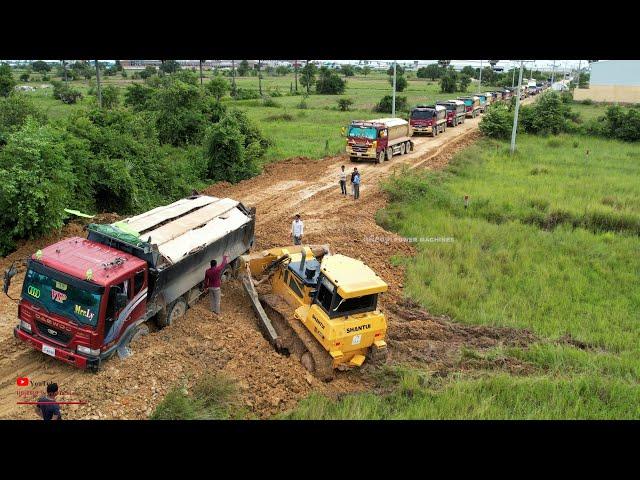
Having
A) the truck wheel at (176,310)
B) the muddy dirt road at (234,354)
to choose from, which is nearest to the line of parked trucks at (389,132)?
the muddy dirt road at (234,354)

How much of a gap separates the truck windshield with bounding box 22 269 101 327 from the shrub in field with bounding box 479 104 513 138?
1375 inches

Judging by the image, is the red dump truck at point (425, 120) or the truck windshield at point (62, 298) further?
the red dump truck at point (425, 120)

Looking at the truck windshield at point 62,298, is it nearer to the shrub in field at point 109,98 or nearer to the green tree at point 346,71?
the shrub in field at point 109,98

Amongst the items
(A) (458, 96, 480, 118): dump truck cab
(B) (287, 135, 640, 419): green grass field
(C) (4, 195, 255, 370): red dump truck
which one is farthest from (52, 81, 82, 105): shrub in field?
(C) (4, 195, 255, 370): red dump truck

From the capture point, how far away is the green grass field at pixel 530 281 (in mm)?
8883

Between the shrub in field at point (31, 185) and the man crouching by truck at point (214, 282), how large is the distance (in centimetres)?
543

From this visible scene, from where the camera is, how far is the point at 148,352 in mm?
9586

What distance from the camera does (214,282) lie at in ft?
37.5

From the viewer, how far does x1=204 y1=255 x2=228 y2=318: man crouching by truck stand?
1130cm

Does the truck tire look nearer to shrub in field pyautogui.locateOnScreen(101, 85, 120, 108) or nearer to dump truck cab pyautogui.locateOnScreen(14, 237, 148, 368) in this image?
dump truck cab pyautogui.locateOnScreen(14, 237, 148, 368)

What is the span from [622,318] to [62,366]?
41.1ft

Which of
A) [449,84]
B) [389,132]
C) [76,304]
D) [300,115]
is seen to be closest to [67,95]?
[300,115]

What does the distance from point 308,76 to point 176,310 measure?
61.6 m

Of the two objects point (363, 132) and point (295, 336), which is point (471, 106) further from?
point (295, 336)
